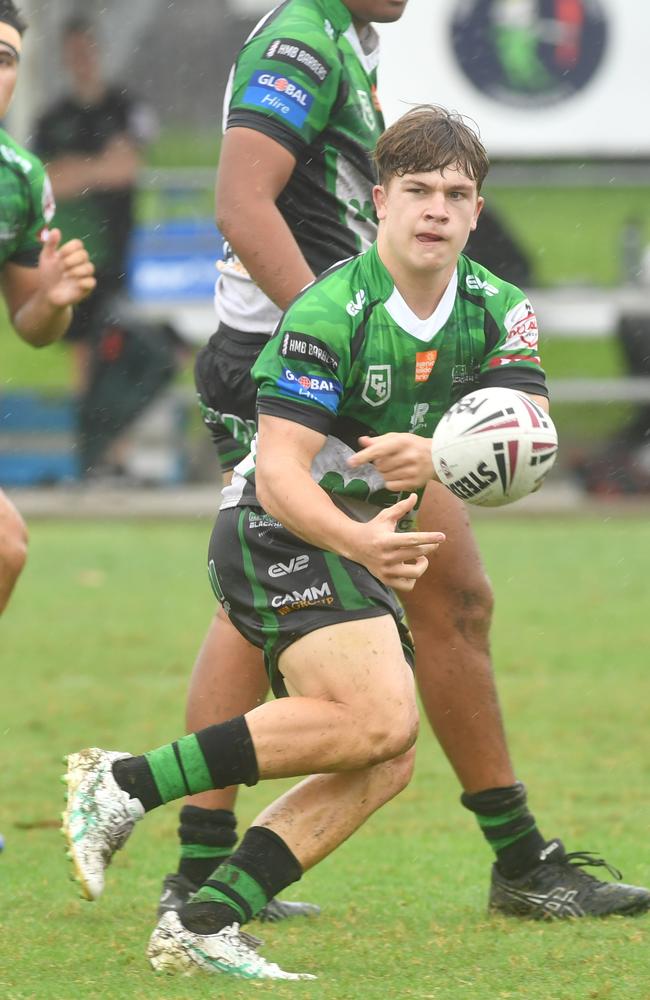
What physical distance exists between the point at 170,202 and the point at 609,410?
4875mm

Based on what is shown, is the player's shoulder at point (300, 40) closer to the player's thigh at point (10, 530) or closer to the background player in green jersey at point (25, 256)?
the background player in green jersey at point (25, 256)

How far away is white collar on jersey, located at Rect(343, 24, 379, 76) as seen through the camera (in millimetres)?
4777

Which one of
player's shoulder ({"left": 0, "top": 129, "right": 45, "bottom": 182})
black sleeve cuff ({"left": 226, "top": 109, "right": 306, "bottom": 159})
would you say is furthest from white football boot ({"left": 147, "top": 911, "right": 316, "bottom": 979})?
player's shoulder ({"left": 0, "top": 129, "right": 45, "bottom": 182})

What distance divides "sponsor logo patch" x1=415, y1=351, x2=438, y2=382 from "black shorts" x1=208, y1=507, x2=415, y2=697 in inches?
17.3

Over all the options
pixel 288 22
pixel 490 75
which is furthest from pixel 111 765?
pixel 490 75

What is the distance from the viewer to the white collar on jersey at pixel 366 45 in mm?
4777

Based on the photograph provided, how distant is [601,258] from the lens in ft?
87.1

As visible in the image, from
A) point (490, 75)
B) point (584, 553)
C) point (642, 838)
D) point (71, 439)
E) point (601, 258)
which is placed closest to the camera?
point (642, 838)

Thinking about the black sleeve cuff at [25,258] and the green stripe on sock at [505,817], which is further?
the black sleeve cuff at [25,258]

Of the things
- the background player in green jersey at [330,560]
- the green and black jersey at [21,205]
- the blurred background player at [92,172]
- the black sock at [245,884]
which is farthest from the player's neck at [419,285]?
the blurred background player at [92,172]

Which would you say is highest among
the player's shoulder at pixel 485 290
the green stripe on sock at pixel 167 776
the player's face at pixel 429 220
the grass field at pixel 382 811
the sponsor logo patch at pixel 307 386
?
the player's face at pixel 429 220

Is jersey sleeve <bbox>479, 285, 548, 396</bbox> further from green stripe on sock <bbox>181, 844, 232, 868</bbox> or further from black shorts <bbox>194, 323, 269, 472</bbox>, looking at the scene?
green stripe on sock <bbox>181, 844, 232, 868</bbox>

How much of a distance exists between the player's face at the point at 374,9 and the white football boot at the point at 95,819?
2022mm

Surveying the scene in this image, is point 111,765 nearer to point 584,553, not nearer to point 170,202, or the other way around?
point 584,553
